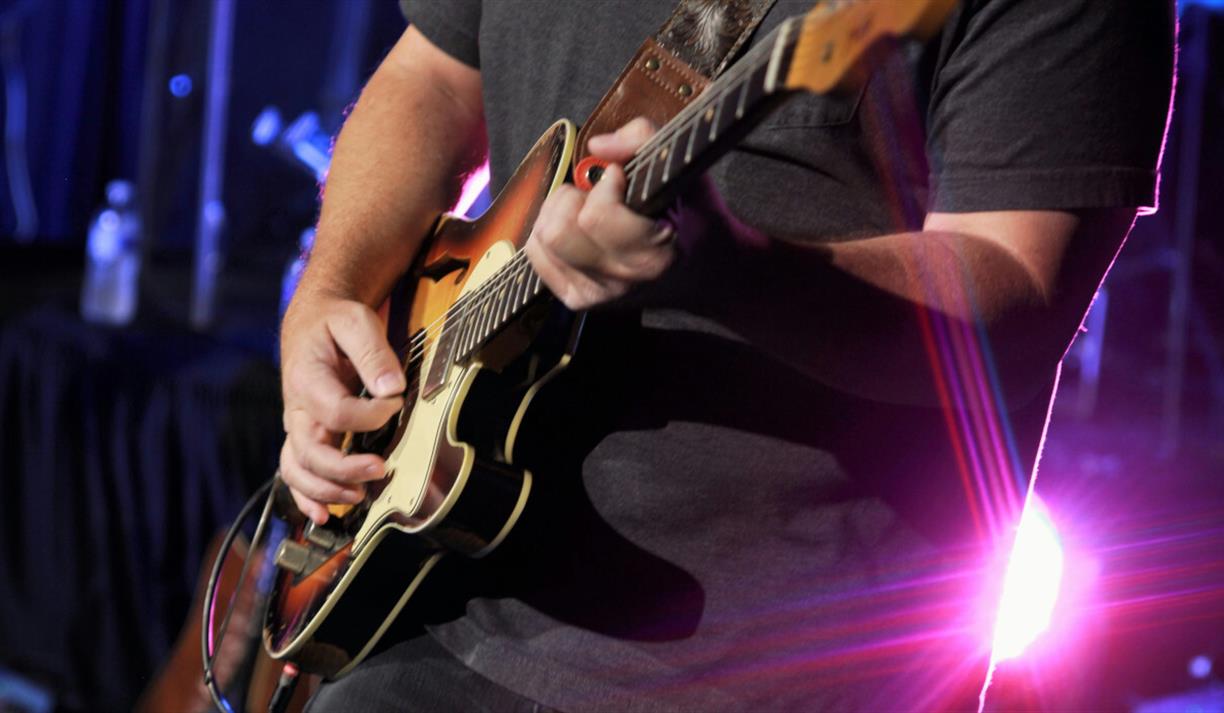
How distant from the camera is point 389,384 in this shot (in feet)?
5.09

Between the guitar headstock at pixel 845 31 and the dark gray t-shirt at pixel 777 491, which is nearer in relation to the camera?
the guitar headstock at pixel 845 31

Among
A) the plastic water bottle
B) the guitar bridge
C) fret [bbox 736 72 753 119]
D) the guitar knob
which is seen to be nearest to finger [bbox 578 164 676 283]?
fret [bbox 736 72 753 119]

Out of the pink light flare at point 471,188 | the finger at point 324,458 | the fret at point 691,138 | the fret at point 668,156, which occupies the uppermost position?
the fret at point 691,138

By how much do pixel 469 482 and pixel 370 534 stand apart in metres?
0.20

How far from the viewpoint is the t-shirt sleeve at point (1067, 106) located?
1.23 meters

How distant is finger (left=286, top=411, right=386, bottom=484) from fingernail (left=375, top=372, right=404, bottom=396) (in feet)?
0.28

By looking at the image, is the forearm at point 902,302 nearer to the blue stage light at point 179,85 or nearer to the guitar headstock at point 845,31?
the guitar headstock at point 845,31

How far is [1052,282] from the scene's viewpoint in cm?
124

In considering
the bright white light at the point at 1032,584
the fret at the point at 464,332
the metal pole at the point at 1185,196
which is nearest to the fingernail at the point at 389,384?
the fret at the point at 464,332

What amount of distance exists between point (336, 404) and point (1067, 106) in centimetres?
92

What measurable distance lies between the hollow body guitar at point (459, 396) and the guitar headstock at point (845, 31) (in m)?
0.04

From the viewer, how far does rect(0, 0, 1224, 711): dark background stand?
247 centimetres

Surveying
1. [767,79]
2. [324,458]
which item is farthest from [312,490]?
[767,79]

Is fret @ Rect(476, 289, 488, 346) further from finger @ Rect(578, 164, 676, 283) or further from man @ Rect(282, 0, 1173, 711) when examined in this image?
finger @ Rect(578, 164, 676, 283)
